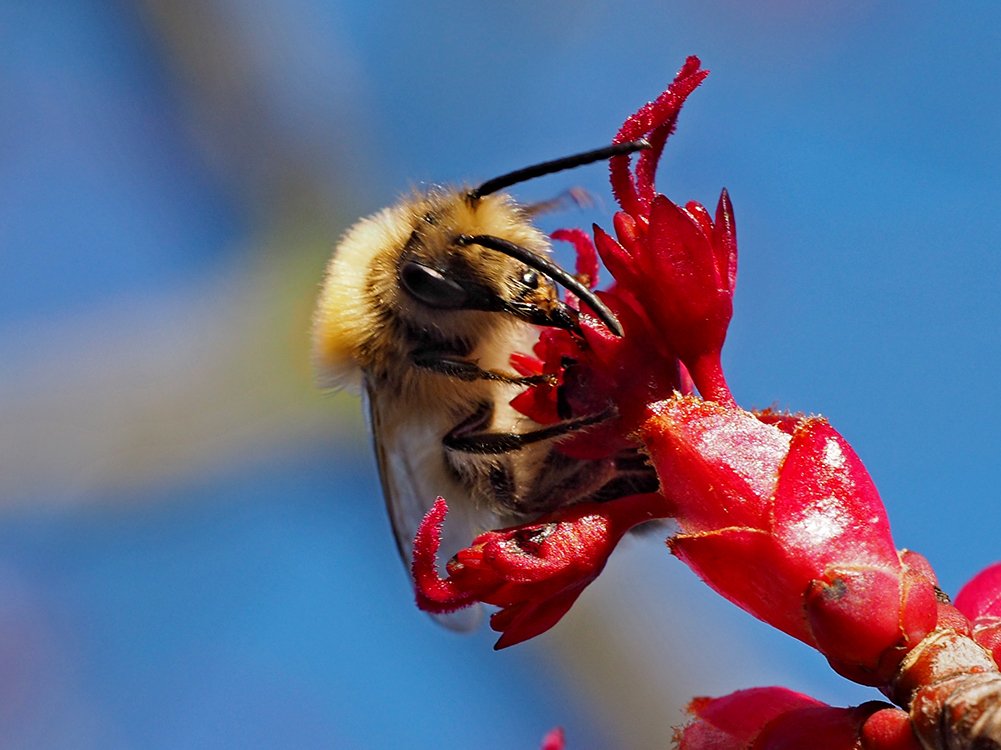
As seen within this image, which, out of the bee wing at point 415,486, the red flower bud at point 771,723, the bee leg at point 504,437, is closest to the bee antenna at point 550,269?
the bee leg at point 504,437

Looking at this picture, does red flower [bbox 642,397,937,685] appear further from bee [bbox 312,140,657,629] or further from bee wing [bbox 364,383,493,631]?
bee wing [bbox 364,383,493,631]

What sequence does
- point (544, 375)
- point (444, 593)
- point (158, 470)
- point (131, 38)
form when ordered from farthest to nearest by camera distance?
point (131, 38), point (158, 470), point (544, 375), point (444, 593)

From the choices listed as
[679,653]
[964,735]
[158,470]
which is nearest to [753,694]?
[964,735]

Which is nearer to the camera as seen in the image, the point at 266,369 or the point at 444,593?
the point at 444,593

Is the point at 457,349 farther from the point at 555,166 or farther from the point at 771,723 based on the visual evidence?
the point at 771,723

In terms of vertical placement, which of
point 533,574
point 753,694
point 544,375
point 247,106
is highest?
point 247,106

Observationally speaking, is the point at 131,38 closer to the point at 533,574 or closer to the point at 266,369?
the point at 266,369
